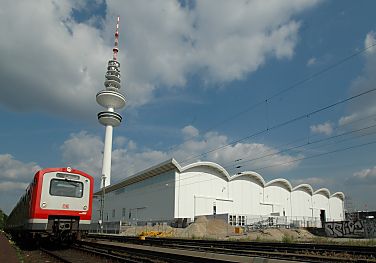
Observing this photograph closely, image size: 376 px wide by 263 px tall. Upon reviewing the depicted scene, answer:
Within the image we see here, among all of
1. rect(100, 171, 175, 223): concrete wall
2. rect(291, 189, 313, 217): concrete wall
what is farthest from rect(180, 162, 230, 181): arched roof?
rect(291, 189, 313, 217): concrete wall

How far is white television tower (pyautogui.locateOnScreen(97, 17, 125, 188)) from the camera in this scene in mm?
84562

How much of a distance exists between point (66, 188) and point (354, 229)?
2654 cm

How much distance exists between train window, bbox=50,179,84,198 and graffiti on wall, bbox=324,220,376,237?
2565 centimetres

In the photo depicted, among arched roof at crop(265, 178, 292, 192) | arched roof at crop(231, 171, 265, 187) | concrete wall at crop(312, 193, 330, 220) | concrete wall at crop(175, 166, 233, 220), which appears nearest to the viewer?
concrete wall at crop(175, 166, 233, 220)

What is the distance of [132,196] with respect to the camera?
6181 centimetres

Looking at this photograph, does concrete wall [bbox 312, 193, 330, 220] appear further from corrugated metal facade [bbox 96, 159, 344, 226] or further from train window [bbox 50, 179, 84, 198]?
train window [bbox 50, 179, 84, 198]

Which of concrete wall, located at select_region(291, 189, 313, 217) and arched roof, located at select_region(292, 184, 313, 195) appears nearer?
concrete wall, located at select_region(291, 189, 313, 217)

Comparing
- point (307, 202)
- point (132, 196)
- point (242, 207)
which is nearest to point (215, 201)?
point (242, 207)

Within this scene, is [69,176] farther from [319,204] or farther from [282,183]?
[319,204]

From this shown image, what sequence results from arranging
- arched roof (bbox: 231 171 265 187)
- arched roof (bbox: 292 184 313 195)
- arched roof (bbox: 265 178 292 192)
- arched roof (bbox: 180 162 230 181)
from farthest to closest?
arched roof (bbox: 292 184 313 195)
arched roof (bbox: 265 178 292 192)
arched roof (bbox: 231 171 265 187)
arched roof (bbox: 180 162 230 181)

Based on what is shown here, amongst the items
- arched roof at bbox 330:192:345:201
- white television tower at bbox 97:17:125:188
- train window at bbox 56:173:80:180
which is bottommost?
train window at bbox 56:173:80:180

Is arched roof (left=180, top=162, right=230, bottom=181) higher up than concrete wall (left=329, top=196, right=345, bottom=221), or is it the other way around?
arched roof (left=180, top=162, right=230, bottom=181)

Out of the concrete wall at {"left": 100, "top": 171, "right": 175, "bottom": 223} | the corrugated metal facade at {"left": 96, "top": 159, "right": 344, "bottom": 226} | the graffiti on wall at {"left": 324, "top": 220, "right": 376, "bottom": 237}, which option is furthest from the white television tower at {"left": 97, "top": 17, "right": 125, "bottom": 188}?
the graffiti on wall at {"left": 324, "top": 220, "right": 376, "bottom": 237}

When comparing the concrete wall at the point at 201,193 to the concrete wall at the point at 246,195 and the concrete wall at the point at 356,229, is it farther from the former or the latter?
the concrete wall at the point at 356,229
